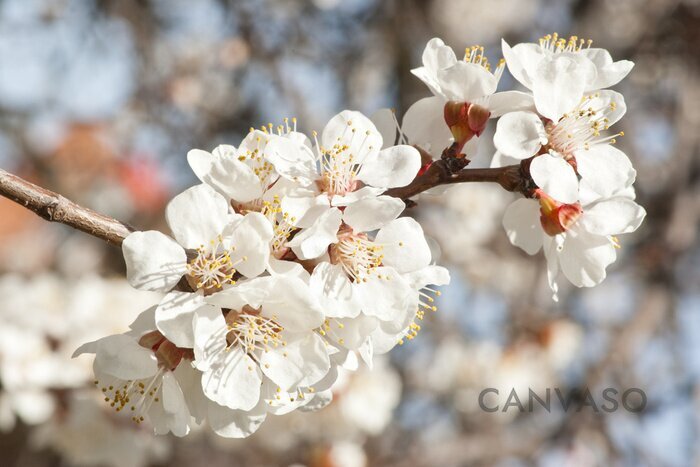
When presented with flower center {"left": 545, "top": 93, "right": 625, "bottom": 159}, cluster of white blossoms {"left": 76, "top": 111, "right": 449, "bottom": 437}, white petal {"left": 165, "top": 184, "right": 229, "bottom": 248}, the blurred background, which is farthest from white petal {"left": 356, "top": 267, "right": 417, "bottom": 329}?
the blurred background

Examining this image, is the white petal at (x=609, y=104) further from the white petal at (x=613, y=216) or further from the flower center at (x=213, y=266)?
the flower center at (x=213, y=266)

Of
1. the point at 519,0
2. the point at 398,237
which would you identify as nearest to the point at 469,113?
the point at 398,237

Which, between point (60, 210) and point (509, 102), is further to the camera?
point (509, 102)

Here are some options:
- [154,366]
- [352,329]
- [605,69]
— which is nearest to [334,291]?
[352,329]

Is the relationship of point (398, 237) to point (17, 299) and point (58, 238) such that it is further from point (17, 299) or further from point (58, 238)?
point (58, 238)

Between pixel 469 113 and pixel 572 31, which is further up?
pixel 469 113

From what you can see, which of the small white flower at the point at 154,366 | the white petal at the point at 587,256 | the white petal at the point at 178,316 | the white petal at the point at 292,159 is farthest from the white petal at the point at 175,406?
the white petal at the point at 587,256

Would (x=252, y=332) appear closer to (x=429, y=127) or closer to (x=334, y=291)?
(x=334, y=291)
